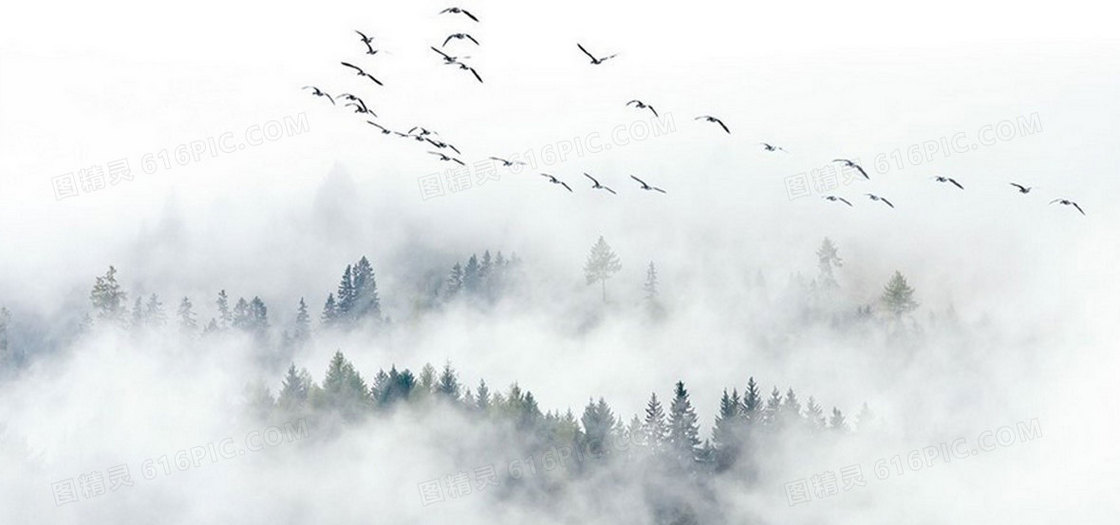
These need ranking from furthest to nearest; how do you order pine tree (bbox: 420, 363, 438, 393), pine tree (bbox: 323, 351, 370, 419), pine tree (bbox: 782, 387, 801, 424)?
pine tree (bbox: 420, 363, 438, 393) → pine tree (bbox: 323, 351, 370, 419) → pine tree (bbox: 782, 387, 801, 424)

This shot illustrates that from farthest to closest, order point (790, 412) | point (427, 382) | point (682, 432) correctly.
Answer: point (427, 382)
point (790, 412)
point (682, 432)

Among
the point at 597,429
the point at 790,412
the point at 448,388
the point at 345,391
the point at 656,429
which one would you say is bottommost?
the point at 790,412

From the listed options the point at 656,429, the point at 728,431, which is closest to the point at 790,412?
the point at 728,431

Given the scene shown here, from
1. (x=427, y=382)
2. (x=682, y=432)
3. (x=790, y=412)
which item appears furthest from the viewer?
(x=427, y=382)

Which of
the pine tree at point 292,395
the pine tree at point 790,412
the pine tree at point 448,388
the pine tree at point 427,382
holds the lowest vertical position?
the pine tree at point 790,412

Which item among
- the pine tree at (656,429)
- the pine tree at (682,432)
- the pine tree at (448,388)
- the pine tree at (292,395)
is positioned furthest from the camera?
the pine tree at (448,388)

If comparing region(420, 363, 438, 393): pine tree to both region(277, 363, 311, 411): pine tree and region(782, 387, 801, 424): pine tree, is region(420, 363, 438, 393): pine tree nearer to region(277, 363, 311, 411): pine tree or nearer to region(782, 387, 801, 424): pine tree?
region(277, 363, 311, 411): pine tree

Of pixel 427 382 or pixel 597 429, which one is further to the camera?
pixel 427 382

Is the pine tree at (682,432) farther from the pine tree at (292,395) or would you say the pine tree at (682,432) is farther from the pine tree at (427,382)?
the pine tree at (292,395)

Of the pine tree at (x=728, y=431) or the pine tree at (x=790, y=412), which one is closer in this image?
the pine tree at (x=728, y=431)

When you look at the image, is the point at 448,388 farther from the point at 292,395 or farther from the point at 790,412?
the point at 790,412

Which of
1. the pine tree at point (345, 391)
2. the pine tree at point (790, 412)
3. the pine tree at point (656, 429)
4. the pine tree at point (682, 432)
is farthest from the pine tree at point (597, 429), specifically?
the pine tree at point (345, 391)

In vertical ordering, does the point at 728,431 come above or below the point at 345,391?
below

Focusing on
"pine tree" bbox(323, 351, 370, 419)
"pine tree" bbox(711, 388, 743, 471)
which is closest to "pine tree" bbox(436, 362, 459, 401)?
"pine tree" bbox(323, 351, 370, 419)
